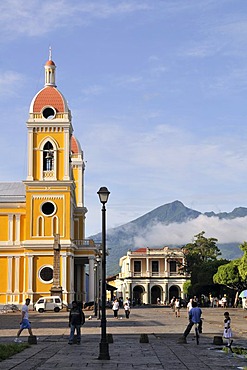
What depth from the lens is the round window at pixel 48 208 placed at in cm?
6506

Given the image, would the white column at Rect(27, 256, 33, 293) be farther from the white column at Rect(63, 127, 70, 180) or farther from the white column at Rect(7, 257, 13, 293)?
the white column at Rect(63, 127, 70, 180)

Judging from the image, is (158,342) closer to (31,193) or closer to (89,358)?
(89,358)

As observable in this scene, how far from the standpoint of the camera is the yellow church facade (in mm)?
64375

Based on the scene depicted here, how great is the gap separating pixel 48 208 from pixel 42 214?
0.87 m

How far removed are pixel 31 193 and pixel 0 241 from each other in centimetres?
589

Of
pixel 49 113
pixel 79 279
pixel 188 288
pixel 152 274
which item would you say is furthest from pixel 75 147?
pixel 152 274

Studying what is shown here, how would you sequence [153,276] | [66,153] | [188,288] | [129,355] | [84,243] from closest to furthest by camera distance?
[129,355] < [66,153] < [84,243] < [188,288] < [153,276]

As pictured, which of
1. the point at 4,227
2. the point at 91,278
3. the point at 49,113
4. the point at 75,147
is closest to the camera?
the point at 49,113

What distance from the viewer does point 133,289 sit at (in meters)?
110

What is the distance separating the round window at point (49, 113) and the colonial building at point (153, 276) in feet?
148

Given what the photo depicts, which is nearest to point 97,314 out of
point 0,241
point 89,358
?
point 0,241

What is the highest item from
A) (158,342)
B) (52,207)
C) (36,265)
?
(52,207)

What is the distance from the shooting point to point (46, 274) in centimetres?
6475

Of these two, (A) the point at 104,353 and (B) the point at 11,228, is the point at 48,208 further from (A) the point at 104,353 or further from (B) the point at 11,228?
(A) the point at 104,353
